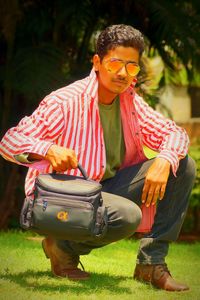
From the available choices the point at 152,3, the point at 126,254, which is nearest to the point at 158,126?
the point at 126,254

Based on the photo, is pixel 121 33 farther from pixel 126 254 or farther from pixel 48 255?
pixel 126 254

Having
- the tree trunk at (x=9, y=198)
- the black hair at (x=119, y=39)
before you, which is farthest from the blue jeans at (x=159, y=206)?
the tree trunk at (x=9, y=198)

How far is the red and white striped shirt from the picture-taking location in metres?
4.60

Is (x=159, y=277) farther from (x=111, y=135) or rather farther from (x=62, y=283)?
(x=111, y=135)

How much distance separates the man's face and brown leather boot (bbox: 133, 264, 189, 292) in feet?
3.07

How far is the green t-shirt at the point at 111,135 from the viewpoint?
4.93 meters

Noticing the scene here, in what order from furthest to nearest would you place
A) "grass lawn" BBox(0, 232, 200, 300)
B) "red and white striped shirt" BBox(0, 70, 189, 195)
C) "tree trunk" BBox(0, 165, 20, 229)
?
"tree trunk" BBox(0, 165, 20, 229) < "red and white striped shirt" BBox(0, 70, 189, 195) < "grass lawn" BBox(0, 232, 200, 300)

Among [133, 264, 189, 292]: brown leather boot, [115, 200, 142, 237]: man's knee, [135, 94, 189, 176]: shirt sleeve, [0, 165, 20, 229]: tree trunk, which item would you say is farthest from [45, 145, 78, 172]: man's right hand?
[0, 165, 20, 229]: tree trunk

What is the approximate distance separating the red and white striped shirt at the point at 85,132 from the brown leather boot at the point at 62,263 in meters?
0.39

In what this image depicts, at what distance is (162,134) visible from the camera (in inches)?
194

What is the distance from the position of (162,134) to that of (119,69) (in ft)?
1.39

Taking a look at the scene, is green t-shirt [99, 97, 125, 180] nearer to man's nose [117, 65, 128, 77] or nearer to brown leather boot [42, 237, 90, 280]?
man's nose [117, 65, 128, 77]

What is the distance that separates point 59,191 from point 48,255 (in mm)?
780

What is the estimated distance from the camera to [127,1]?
8062mm
